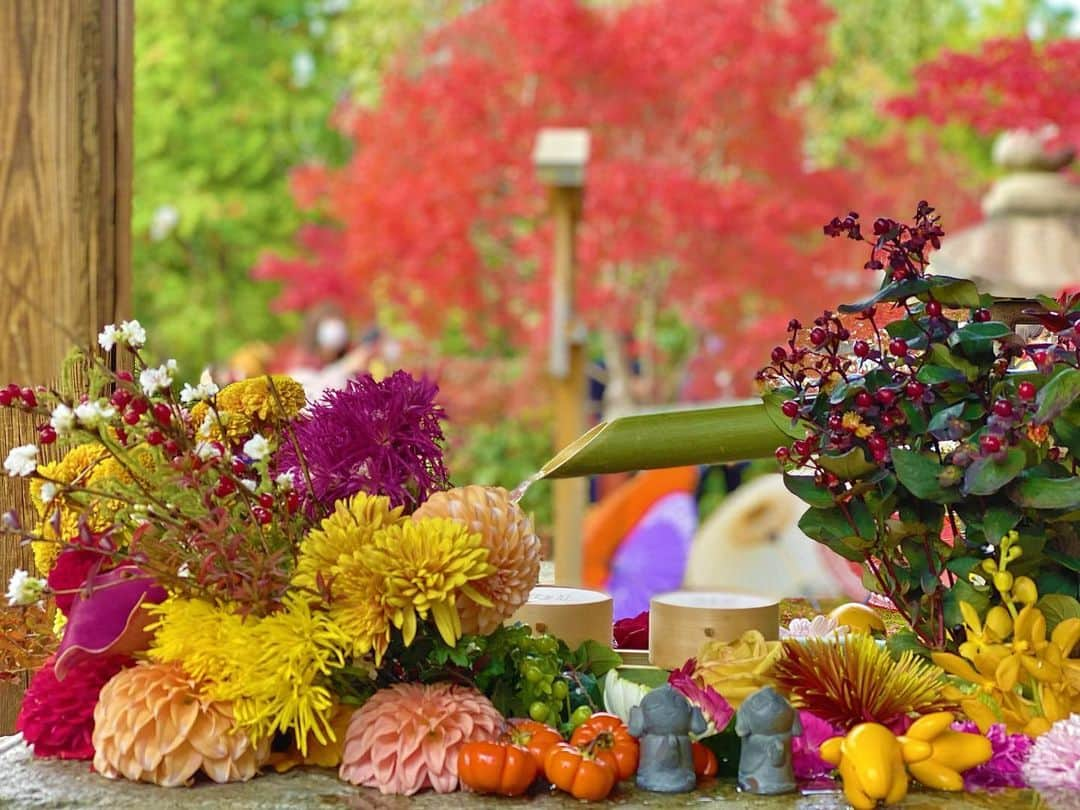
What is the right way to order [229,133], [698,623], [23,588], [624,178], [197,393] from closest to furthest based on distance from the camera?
[23,588] < [197,393] < [698,623] < [624,178] < [229,133]

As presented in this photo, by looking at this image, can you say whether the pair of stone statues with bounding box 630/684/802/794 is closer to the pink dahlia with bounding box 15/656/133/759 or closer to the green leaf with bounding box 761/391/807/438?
the green leaf with bounding box 761/391/807/438

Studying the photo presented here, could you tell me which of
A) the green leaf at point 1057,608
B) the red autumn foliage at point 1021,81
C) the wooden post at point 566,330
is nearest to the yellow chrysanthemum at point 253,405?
the green leaf at point 1057,608

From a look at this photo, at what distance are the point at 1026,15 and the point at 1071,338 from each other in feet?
26.6

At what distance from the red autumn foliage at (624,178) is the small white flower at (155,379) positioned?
4870 mm

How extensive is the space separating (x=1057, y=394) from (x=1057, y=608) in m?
0.16

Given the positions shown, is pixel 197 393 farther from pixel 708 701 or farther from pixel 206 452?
pixel 708 701

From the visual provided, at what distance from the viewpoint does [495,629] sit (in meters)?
0.89

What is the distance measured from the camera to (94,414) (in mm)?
776

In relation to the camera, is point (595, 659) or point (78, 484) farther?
point (595, 659)

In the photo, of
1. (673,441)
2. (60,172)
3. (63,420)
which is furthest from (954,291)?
(60,172)

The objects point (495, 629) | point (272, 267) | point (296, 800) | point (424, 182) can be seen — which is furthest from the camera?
point (272, 267)

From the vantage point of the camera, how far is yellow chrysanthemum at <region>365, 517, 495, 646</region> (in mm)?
789

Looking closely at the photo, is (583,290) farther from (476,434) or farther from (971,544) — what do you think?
(971,544)

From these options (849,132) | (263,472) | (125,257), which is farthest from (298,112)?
(263,472)
